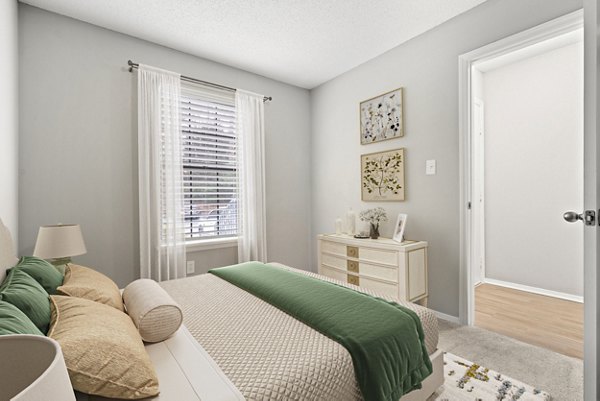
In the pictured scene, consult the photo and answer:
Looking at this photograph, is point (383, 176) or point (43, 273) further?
point (383, 176)

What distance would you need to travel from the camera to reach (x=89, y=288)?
1.28 m

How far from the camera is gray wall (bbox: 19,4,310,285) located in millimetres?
2363

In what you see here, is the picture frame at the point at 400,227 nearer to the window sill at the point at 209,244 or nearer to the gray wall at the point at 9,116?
the window sill at the point at 209,244

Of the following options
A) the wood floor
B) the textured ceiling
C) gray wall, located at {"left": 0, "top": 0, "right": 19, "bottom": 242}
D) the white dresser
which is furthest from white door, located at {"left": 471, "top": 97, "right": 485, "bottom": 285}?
gray wall, located at {"left": 0, "top": 0, "right": 19, "bottom": 242}

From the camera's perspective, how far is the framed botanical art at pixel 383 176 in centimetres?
308

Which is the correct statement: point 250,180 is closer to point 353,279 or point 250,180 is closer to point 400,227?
point 353,279

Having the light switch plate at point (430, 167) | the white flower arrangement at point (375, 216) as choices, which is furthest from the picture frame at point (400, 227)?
the light switch plate at point (430, 167)

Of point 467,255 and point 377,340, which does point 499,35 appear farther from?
point 377,340

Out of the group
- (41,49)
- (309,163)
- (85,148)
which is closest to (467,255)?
(309,163)

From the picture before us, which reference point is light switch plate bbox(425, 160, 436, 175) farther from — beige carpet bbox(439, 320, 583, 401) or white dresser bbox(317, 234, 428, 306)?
beige carpet bbox(439, 320, 583, 401)

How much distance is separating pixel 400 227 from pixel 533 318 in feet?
4.66

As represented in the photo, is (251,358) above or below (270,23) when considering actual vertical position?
below

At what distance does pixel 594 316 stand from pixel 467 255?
1348 mm

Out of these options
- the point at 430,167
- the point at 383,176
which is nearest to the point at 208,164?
the point at 383,176
